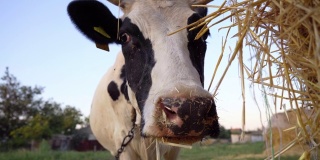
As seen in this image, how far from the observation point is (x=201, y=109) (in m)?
2.67

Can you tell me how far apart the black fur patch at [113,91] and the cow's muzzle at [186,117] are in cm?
218

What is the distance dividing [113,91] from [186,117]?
2473 millimetres

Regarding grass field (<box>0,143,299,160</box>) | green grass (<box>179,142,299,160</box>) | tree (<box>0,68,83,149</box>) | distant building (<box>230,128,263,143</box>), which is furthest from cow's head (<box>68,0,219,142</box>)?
tree (<box>0,68,83,149</box>)

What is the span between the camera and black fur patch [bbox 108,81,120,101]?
495cm

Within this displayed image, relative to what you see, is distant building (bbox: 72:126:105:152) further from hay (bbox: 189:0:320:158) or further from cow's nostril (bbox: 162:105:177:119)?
hay (bbox: 189:0:320:158)

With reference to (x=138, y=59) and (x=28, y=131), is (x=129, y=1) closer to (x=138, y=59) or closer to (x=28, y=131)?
(x=138, y=59)

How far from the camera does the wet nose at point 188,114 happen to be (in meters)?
2.65

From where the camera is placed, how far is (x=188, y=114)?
8.73ft

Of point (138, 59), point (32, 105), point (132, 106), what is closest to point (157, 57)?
point (138, 59)

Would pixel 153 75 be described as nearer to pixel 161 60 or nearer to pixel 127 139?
pixel 161 60

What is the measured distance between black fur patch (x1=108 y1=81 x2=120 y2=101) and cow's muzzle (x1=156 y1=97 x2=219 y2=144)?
2177 mm

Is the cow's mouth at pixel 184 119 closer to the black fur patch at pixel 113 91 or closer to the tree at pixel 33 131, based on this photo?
the black fur patch at pixel 113 91

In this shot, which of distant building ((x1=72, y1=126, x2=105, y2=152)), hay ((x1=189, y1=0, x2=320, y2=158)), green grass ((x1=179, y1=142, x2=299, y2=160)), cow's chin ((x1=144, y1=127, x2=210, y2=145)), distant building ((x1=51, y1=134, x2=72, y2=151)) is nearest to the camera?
hay ((x1=189, y1=0, x2=320, y2=158))

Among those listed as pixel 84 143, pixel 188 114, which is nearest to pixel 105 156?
pixel 188 114
